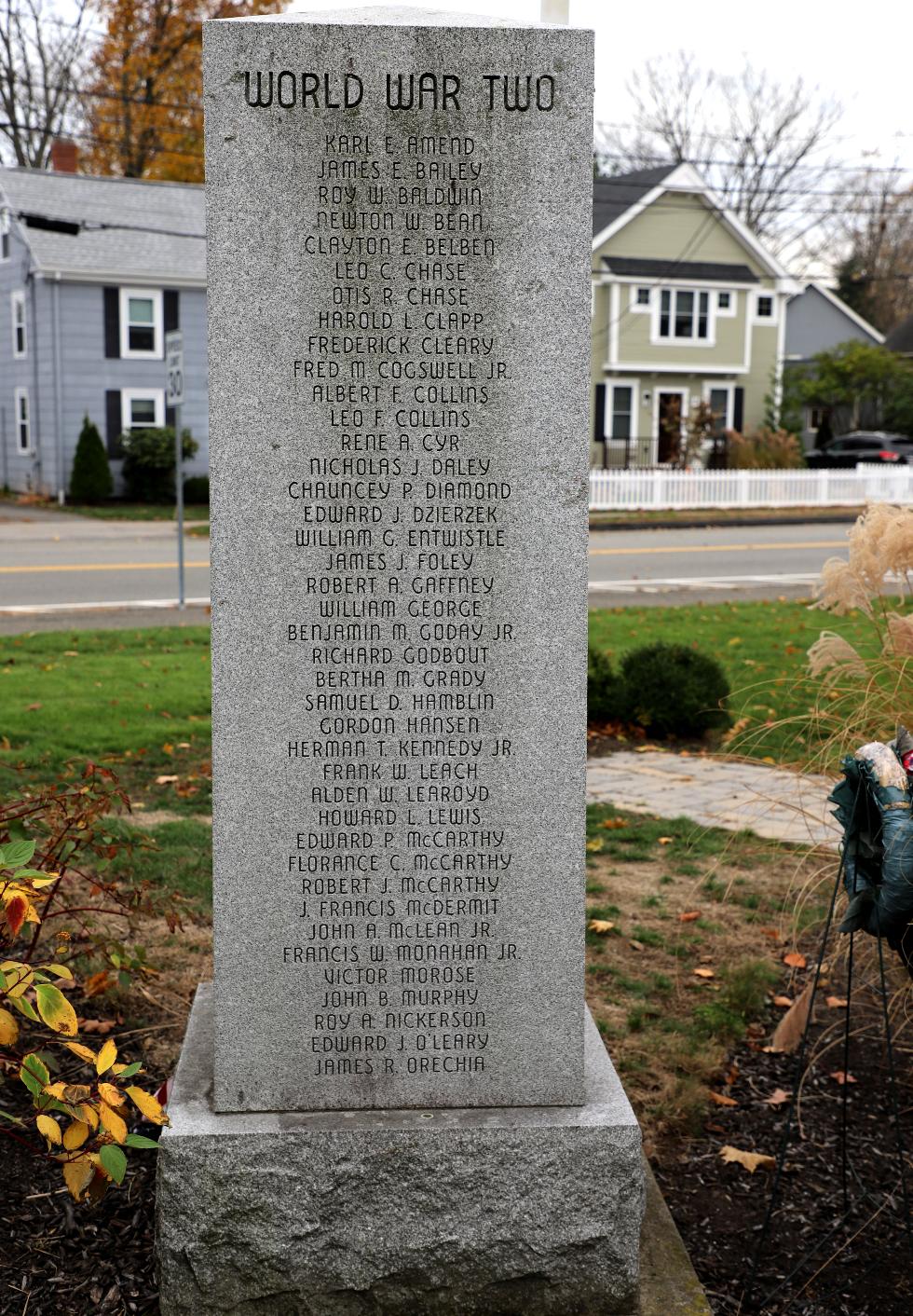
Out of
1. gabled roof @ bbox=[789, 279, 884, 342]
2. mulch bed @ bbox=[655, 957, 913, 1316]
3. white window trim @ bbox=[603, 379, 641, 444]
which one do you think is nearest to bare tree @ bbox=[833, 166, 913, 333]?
gabled roof @ bbox=[789, 279, 884, 342]

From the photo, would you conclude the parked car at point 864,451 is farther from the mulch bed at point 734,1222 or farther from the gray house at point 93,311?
the mulch bed at point 734,1222

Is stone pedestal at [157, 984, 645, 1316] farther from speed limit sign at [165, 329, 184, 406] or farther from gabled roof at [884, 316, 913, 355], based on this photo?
gabled roof at [884, 316, 913, 355]

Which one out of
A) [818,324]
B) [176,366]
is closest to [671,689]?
[176,366]

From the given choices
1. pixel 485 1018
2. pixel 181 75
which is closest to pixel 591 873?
pixel 485 1018

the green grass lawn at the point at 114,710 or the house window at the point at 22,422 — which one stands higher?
the house window at the point at 22,422

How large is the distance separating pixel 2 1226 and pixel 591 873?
10.8ft

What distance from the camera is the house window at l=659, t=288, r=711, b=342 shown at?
41000 mm

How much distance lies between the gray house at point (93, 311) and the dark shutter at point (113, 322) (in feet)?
0.08

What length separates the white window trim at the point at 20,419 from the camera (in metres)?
35.0

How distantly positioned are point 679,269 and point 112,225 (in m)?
16.6

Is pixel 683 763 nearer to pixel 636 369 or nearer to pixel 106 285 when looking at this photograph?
pixel 106 285

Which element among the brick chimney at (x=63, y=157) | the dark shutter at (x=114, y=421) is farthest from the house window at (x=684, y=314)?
the brick chimney at (x=63, y=157)

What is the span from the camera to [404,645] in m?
3.02

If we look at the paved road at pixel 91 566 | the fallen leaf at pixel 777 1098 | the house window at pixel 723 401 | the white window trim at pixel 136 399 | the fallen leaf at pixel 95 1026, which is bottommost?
the fallen leaf at pixel 777 1098
